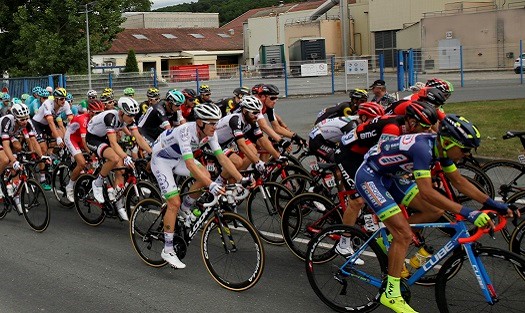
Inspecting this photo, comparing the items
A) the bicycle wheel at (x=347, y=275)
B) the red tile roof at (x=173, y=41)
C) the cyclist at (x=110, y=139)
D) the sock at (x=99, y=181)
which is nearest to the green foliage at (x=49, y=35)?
the red tile roof at (x=173, y=41)

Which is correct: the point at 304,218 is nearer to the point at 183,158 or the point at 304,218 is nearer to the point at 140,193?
the point at 183,158

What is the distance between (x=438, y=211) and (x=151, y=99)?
28.2ft

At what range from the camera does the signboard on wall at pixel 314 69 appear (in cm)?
3469

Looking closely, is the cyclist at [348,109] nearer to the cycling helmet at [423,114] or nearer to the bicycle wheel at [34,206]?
the cycling helmet at [423,114]

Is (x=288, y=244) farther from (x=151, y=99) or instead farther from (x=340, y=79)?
(x=340, y=79)

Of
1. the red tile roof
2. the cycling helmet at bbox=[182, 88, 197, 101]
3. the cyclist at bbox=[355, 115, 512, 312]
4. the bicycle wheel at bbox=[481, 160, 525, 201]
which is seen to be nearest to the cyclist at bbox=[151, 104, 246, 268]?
the cyclist at bbox=[355, 115, 512, 312]

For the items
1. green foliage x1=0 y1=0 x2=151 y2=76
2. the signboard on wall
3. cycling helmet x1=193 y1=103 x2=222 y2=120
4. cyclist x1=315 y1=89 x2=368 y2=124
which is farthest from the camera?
the signboard on wall

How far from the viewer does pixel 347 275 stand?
599 centimetres

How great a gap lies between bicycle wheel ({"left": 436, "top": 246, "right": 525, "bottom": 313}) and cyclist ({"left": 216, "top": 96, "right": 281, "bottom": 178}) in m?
3.40

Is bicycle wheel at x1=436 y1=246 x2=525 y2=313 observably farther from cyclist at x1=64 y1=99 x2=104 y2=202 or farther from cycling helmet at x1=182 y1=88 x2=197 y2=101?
cycling helmet at x1=182 y1=88 x2=197 y2=101

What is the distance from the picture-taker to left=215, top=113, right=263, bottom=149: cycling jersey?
29.0 feet

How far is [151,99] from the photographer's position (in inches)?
527

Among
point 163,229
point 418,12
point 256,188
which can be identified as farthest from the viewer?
point 418,12

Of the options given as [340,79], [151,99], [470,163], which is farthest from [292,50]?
[470,163]
